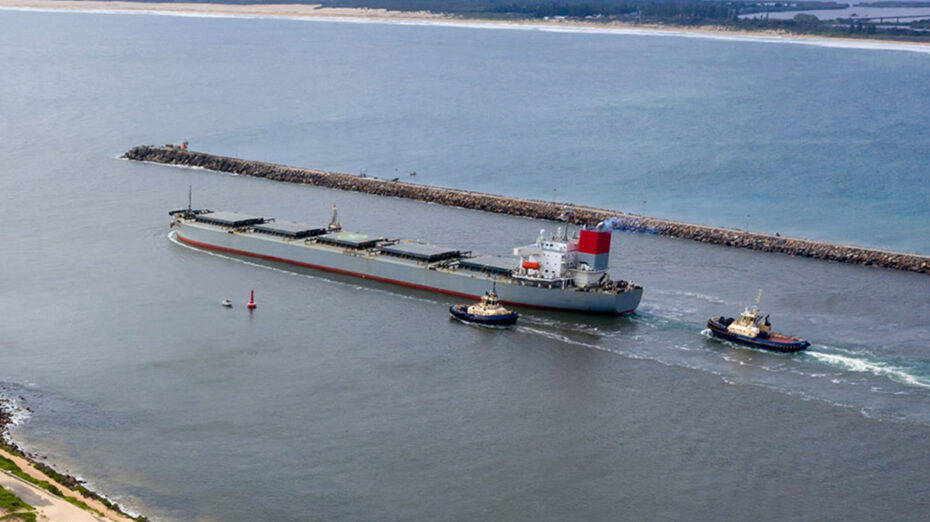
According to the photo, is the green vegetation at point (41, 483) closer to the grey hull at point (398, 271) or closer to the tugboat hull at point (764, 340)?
the grey hull at point (398, 271)

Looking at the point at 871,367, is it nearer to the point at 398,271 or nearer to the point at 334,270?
the point at 398,271

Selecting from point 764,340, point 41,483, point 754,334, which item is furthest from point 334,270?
point 41,483

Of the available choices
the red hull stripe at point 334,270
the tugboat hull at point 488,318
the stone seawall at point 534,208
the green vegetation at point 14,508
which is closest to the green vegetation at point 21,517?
the green vegetation at point 14,508

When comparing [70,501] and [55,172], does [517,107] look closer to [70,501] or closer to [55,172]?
[55,172]

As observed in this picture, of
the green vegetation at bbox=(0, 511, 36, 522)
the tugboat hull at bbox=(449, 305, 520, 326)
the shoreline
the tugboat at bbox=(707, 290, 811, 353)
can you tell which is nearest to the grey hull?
the tugboat hull at bbox=(449, 305, 520, 326)

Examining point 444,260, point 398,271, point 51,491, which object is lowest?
point 51,491

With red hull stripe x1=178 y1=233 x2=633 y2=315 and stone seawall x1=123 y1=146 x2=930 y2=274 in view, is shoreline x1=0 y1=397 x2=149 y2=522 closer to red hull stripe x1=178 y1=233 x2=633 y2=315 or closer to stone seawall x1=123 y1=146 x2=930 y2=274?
red hull stripe x1=178 y1=233 x2=633 y2=315
